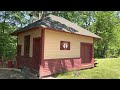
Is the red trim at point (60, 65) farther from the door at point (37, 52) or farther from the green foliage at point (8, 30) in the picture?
the green foliage at point (8, 30)

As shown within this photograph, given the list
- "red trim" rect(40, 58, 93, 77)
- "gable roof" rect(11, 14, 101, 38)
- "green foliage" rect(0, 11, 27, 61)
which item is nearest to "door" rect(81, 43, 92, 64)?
"red trim" rect(40, 58, 93, 77)

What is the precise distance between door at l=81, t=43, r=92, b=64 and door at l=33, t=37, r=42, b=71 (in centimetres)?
398

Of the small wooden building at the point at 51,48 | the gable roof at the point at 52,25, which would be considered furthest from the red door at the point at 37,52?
the gable roof at the point at 52,25

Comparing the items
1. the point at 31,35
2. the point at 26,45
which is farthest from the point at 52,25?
the point at 26,45

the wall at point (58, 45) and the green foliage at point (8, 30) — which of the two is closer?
the wall at point (58, 45)

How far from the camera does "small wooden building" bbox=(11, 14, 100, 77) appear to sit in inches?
429

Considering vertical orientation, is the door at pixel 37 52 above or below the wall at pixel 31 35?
below

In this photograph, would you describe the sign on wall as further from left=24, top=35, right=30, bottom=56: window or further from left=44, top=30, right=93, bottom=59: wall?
left=24, top=35, right=30, bottom=56: window

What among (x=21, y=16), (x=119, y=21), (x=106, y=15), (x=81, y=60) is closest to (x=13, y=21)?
(x=21, y=16)

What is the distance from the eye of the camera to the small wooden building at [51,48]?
35.8 feet

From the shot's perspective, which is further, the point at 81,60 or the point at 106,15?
the point at 106,15
